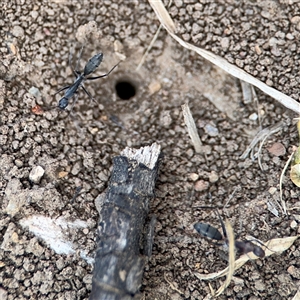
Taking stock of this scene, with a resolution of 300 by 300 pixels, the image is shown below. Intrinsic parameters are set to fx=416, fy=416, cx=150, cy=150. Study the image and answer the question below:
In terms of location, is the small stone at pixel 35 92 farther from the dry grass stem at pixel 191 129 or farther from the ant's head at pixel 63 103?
the dry grass stem at pixel 191 129

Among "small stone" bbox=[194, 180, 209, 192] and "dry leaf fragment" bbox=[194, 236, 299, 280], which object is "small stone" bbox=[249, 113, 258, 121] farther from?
"dry leaf fragment" bbox=[194, 236, 299, 280]

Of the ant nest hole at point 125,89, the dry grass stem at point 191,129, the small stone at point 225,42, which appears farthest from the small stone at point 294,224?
the ant nest hole at point 125,89

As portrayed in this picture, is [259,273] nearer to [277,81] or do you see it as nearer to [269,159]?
[269,159]

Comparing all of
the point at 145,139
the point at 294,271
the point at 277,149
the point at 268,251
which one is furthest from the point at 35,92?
the point at 294,271

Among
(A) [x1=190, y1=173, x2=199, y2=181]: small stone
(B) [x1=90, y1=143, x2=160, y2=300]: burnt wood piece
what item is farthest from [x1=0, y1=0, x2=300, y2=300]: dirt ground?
(B) [x1=90, y1=143, x2=160, y2=300]: burnt wood piece

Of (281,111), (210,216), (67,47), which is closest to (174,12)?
(67,47)

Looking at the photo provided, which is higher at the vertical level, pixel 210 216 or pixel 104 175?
pixel 104 175

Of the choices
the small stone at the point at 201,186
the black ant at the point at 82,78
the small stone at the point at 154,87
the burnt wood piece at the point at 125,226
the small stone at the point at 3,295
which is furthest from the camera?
the small stone at the point at 154,87

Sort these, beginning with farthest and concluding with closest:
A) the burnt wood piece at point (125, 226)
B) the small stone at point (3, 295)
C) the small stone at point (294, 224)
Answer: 1. the small stone at point (294, 224)
2. the small stone at point (3, 295)
3. the burnt wood piece at point (125, 226)
